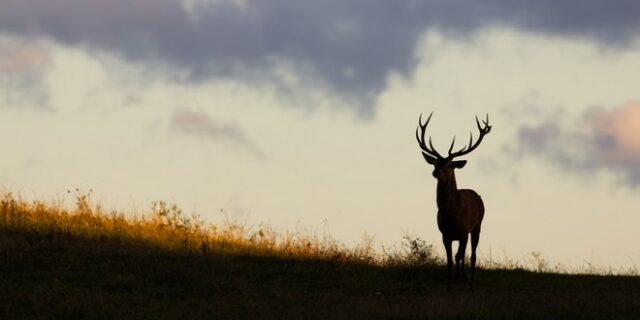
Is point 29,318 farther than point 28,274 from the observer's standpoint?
No

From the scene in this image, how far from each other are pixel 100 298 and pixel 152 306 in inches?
35.1

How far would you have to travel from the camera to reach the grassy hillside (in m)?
14.9

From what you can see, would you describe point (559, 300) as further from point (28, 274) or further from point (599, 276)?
point (28, 274)

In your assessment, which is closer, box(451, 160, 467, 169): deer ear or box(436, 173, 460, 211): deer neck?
box(451, 160, 467, 169): deer ear

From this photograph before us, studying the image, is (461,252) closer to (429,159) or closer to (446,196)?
(446,196)

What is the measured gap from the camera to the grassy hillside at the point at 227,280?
14906 millimetres

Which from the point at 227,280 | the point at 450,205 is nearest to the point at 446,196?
the point at 450,205

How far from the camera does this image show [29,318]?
14852mm

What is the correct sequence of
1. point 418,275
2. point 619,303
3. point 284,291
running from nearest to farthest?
point 619,303 → point 284,291 → point 418,275

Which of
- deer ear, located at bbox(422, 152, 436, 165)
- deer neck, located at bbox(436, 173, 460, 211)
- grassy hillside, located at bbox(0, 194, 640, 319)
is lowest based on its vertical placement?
grassy hillside, located at bbox(0, 194, 640, 319)

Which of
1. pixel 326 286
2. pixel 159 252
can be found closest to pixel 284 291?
pixel 326 286

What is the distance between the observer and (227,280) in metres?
17.9

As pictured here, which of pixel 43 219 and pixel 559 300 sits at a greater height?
pixel 43 219

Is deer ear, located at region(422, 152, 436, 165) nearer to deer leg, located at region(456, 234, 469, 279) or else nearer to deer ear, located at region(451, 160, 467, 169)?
deer ear, located at region(451, 160, 467, 169)
